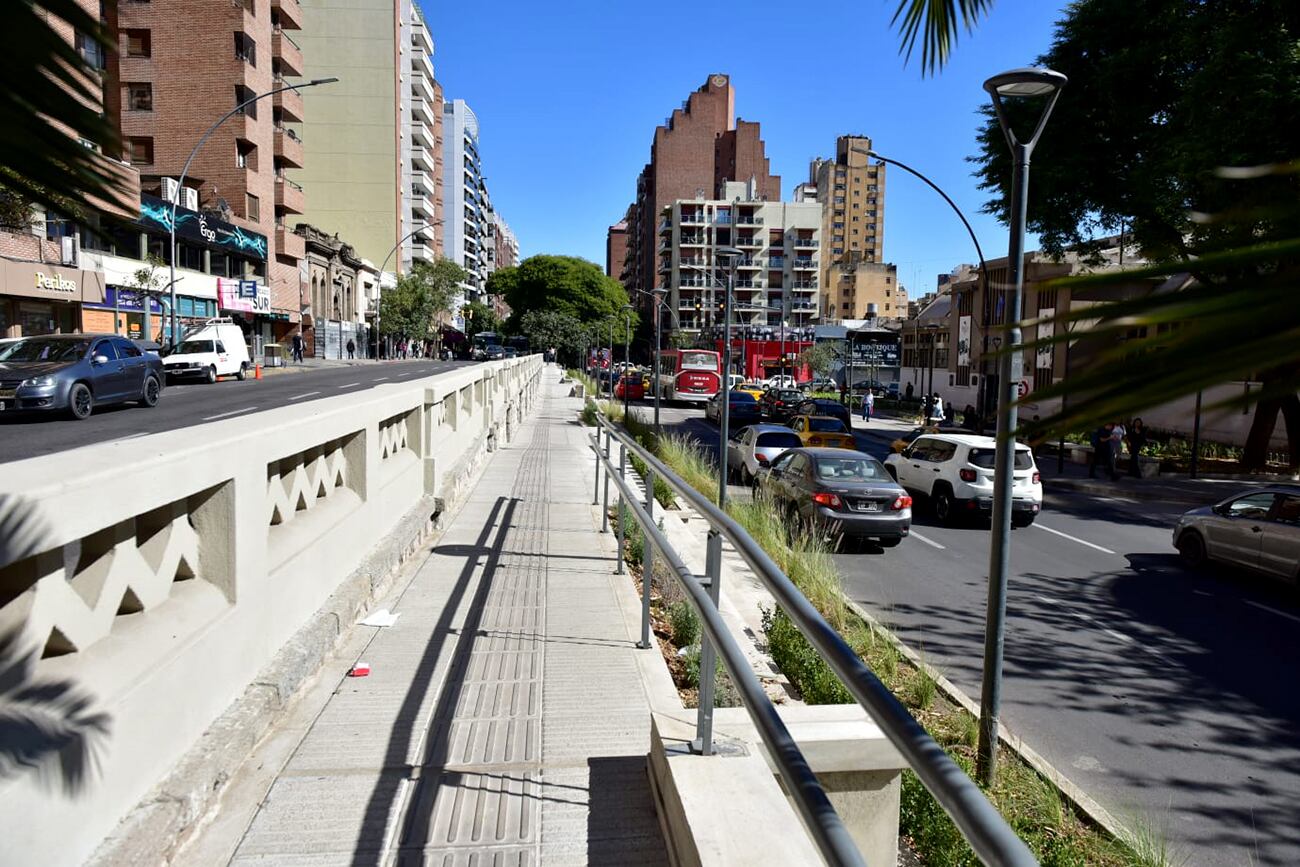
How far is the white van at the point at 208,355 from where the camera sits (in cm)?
3142

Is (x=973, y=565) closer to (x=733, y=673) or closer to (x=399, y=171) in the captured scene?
(x=733, y=673)

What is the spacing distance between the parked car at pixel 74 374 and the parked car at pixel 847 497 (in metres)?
13.5

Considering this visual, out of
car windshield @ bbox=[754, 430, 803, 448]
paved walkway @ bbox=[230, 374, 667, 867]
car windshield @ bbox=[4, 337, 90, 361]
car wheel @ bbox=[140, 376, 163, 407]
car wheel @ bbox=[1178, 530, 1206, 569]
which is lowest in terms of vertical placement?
car wheel @ bbox=[1178, 530, 1206, 569]

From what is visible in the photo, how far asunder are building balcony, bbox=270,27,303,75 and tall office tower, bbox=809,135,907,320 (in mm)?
87166

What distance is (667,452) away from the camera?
62.5ft

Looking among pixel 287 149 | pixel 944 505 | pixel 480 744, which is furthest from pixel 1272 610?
pixel 287 149

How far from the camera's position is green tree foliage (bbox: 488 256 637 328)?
11031cm

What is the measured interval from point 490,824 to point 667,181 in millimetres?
123806

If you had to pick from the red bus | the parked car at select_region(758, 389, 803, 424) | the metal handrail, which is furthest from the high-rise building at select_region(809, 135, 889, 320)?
the metal handrail

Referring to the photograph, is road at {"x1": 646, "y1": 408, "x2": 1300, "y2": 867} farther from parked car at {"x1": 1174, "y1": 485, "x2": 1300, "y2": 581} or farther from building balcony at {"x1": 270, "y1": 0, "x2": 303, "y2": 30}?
building balcony at {"x1": 270, "y1": 0, "x2": 303, "y2": 30}

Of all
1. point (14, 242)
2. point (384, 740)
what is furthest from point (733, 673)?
point (14, 242)

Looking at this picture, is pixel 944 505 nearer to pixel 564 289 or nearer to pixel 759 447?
pixel 759 447

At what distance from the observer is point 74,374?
1859 centimetres

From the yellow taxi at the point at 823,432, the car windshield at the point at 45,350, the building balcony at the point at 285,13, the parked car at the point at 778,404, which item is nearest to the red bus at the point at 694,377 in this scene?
the parked car at the point at 778,404
